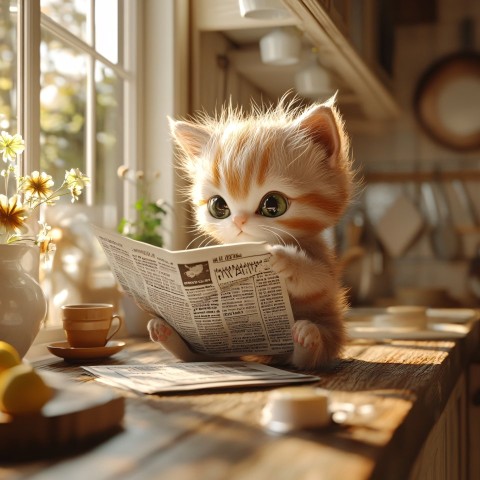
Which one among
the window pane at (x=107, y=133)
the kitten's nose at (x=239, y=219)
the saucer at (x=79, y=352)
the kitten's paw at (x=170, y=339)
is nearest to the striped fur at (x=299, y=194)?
the kitten's nose at (x=239, y=219)

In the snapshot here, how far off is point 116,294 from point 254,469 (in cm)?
117

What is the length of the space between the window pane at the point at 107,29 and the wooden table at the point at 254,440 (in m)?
0.94

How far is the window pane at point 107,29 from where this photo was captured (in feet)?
5.55

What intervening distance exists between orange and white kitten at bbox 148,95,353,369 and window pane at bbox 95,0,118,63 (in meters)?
0.72

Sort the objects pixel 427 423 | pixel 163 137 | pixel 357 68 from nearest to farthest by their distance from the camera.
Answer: pixel 427 423
pixel 163 137
pixel 357 68

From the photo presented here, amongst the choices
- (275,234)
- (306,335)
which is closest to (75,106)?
(275,234)

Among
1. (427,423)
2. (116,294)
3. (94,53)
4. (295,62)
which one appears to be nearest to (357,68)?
(295,62)

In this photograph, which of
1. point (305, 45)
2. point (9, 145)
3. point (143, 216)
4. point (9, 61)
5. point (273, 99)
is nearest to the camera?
point (9, 145)

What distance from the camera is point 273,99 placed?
8.56ft

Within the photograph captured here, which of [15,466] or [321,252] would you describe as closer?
[15,466]

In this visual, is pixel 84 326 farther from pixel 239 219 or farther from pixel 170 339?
pixel 239 219

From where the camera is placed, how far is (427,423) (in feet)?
2.84

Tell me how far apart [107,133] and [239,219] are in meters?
0.83

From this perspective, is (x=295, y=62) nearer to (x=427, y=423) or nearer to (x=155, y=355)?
(x=155, y=355)
